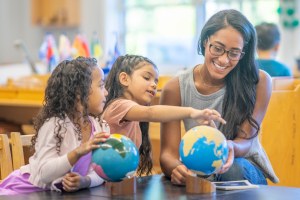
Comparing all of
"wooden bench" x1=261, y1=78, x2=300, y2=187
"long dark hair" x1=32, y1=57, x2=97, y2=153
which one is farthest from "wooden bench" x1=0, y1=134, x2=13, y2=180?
"wooden bench" x1=261, y1=78, x2=300, y2=187

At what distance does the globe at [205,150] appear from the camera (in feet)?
6.57

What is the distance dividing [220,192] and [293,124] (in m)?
1.47

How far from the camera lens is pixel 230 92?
2.62 metres

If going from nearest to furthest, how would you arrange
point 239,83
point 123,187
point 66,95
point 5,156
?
point 123,187, point 66,95, point 5,156, point 239,83

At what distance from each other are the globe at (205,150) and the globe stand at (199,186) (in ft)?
0.14

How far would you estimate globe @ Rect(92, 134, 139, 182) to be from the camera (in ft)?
6.39

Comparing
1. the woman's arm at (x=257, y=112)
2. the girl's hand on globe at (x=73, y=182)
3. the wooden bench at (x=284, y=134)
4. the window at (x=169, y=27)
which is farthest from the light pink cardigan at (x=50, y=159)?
the window at (x=169, y=27)

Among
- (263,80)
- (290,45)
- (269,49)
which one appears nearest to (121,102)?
(263,80)

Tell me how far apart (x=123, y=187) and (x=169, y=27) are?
6001 mm

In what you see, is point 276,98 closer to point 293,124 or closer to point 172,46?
point 293,124

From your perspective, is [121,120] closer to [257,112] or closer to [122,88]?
[122,88]

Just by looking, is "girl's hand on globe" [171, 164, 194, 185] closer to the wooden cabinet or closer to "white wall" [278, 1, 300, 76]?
"white wall" [278, 1, 300, 76]

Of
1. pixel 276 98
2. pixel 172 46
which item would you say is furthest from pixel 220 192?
pixel 172 46

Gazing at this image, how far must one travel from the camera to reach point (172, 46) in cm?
791
